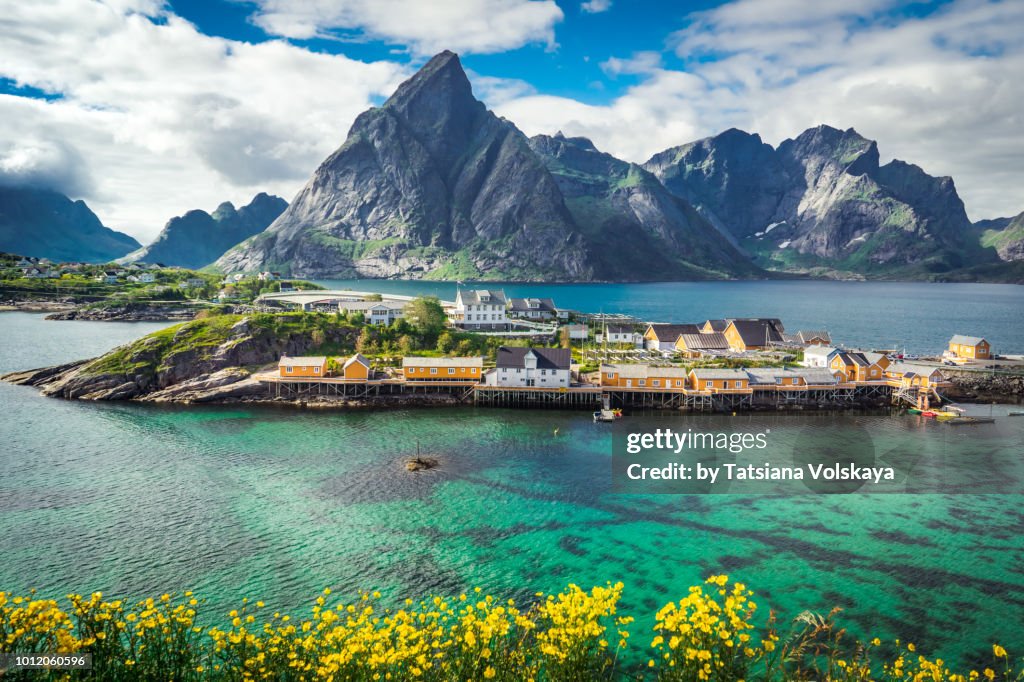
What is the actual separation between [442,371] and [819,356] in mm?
55695

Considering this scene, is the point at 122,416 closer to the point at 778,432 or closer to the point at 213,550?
the point at 213,550

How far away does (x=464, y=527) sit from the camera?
38.7m

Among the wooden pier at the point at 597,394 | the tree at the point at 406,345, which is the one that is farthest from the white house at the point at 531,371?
the tree at the point at 406,345

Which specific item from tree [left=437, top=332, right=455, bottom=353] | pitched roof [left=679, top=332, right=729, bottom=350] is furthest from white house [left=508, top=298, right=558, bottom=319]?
tree [left=437, top=332, right=455, bottom=353]

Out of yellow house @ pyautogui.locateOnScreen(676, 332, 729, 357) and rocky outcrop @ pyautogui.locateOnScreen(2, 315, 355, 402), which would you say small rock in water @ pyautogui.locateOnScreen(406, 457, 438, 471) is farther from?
yellow house @ pyautogui.locateOnScreen(676, 332, 729, 357)

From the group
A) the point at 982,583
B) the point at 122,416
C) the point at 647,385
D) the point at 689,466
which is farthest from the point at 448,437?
the point at 982,583

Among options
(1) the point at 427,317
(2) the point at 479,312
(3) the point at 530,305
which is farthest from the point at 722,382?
(3) the point at 530,305

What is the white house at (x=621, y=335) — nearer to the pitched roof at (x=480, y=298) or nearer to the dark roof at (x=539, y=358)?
the pitched roof at (x=480, y=298)

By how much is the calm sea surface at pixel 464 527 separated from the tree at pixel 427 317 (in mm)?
38994

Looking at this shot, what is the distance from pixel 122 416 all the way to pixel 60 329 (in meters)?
90.9

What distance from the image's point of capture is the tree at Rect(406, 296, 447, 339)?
99062 millimetres

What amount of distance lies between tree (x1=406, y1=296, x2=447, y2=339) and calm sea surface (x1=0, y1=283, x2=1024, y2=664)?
3899 centimetres

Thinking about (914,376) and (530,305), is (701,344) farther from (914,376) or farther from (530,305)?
(530,305)

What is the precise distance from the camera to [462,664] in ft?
49.3
